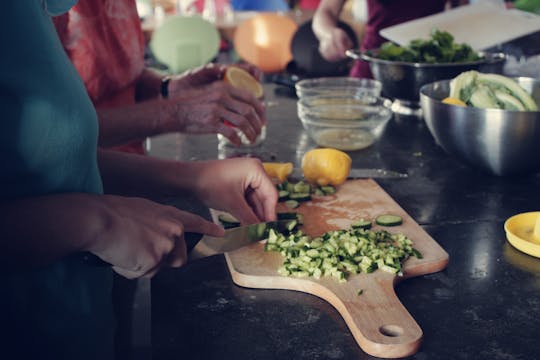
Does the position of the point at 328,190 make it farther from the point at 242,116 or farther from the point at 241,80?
the point at 241,80

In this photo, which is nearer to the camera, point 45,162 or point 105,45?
point 45,162

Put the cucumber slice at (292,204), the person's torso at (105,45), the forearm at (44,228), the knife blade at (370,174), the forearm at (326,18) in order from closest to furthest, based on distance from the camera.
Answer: the forearm at (44,228) → the cucumber slice at (292,204) → the knife blade at (370,174) → the person's torso at (105,45) → the forearm at (326,18)

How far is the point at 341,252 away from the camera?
1.16m

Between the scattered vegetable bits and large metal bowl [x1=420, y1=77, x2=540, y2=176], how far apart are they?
0.44 m

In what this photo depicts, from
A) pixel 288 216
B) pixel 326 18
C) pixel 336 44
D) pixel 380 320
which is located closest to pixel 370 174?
pixel 288 216

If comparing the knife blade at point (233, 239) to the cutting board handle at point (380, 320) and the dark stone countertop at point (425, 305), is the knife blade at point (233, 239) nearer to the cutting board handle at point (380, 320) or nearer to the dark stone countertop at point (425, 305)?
the dark stone countertop at point (425, 305)

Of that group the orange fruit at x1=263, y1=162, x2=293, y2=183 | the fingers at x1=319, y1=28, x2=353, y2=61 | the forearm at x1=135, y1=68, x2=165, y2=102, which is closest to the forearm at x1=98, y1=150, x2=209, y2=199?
the orange fruit at x1=263, y1=162, x2=293, y2=183

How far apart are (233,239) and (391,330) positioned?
1.23 ft

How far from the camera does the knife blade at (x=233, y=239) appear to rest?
1139mm

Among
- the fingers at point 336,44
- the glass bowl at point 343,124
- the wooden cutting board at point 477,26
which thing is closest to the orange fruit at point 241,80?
the glass bowl at point 343,124

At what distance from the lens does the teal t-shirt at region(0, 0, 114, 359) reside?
90 centimetres

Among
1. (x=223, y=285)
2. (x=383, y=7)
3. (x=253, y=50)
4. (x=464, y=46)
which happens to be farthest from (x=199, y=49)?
Result: (x=223, y=285)

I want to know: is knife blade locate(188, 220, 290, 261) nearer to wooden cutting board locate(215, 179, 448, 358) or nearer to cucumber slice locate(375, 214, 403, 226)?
wooden cutting board locate(215, 179, 448, 358)

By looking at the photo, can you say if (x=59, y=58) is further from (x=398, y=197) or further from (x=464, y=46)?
(x=464, y=46)
